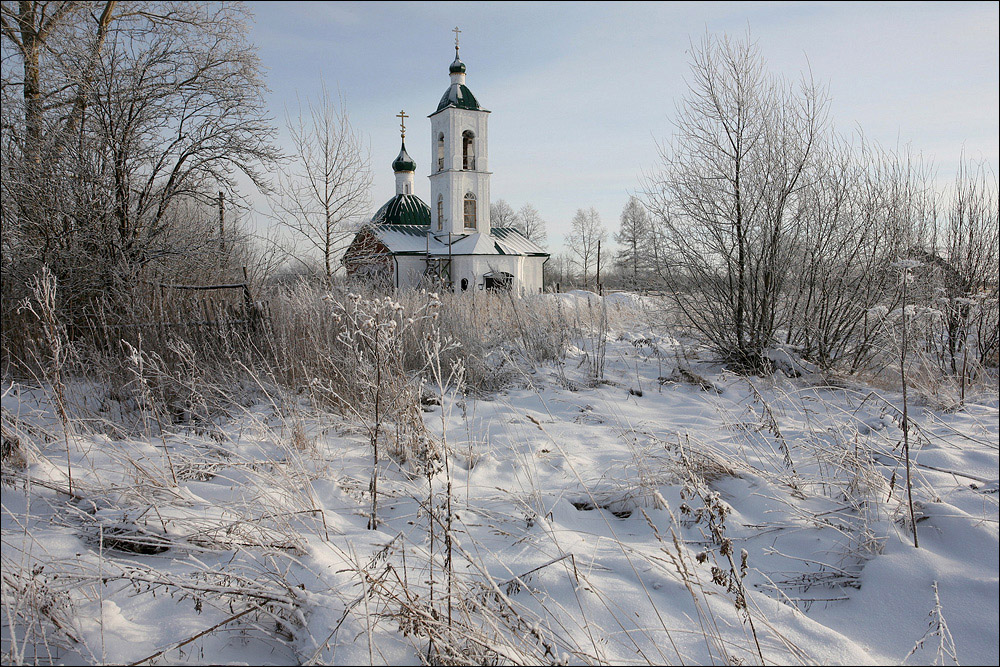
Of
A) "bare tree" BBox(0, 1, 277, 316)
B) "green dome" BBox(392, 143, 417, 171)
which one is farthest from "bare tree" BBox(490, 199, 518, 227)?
"bare tree" BBox(0, 1, 277, 316)

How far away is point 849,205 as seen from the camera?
638 cm

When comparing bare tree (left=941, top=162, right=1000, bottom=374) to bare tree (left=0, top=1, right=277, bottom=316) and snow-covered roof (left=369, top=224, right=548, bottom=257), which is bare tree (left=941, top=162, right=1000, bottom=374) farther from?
snow-covered roof (left=369, top=224, right=548, bottom=257)

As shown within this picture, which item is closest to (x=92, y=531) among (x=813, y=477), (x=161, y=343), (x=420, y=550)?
(x=420, y=550)

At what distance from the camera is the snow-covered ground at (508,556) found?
1743 millimetres

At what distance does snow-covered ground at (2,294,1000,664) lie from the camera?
68.6 inches

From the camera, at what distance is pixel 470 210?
28438mm

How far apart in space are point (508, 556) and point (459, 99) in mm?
27391

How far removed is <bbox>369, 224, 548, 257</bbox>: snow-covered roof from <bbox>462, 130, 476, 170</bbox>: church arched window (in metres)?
3.61

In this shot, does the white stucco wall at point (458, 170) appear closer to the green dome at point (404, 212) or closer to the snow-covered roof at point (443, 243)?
the snow-covered roof at point (443, 243)

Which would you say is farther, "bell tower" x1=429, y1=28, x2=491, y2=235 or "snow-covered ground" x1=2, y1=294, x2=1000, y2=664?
"bell tower" x1=429, y1=28, x2=491, y2=235

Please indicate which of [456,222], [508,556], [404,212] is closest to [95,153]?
[508,556]

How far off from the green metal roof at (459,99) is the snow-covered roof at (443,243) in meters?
6.30

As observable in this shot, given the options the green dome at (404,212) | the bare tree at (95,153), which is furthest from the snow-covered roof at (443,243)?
the bare tree at (95,153)

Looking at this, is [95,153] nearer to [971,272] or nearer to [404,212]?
[971,272]
